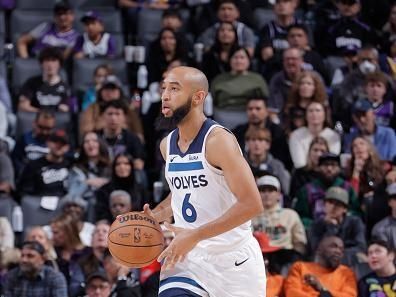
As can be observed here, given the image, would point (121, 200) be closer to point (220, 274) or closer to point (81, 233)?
point (81, 233)

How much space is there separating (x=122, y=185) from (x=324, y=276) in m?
2.39

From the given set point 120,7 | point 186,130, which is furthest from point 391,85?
point 186,130

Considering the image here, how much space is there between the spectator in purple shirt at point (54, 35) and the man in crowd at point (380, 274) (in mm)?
5245

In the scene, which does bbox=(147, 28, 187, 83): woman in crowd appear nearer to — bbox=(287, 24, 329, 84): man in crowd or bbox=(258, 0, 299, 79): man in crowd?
bbox=(258, 0, 299, 79): man in crowd

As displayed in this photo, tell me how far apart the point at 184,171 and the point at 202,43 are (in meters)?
7.21

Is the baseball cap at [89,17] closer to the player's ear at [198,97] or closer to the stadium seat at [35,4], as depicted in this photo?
the stadium seat at [35,4]

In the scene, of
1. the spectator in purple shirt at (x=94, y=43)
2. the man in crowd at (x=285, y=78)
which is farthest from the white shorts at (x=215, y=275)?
the spectator in purple shirt at (x=94, y=43)

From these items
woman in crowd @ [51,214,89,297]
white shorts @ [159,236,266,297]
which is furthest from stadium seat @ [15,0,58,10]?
white shorts @ [159,236,266,297]

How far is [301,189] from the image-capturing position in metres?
11.1

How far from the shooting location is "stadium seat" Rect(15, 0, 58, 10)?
13921mm

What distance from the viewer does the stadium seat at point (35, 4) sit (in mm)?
13921

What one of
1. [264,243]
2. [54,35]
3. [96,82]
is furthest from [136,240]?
[54,35]

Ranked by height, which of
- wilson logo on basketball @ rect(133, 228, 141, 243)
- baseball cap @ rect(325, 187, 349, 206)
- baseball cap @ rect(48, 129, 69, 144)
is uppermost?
wilson logo on basketball @ rect(133, 228, 141, 243)

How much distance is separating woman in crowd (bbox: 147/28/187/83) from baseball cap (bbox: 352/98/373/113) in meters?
2.05
